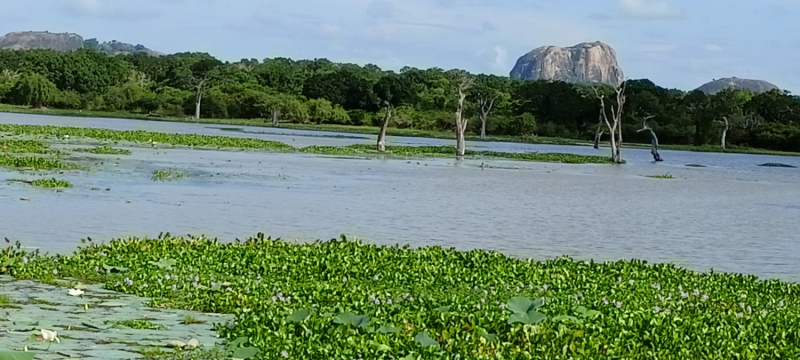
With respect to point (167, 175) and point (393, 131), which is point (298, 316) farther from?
point (393, 131)

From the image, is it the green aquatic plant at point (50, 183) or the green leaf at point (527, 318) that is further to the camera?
the green aquatic plant at point (50, 183)

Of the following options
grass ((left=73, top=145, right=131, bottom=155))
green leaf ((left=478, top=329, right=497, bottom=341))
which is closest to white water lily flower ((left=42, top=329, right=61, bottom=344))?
green leaf ((left=478, top=329, right=497, bottom=341))

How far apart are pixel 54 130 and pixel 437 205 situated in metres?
34.8

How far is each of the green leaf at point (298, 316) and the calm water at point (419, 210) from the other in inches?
302

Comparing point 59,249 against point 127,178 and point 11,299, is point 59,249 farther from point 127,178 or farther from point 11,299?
point 127,178

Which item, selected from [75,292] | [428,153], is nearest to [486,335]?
[75,292]

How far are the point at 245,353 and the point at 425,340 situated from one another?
4.28 feet

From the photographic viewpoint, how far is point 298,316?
8.73 metres

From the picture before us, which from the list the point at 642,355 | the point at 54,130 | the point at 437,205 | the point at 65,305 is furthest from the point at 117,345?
the point at 54,130

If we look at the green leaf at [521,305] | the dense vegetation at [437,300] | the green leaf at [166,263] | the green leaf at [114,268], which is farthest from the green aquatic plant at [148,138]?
the green leaf at [521,305]

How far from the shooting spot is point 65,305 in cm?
1012

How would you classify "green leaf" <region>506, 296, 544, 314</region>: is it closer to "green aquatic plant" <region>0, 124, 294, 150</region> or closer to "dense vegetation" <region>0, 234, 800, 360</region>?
"dense vegetation" <region>0, 234, 800, 360</region>

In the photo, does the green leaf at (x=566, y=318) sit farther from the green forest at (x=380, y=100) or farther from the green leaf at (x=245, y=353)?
the green forest at (x=380, y=100)

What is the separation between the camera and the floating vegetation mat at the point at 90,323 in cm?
830
